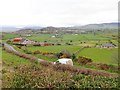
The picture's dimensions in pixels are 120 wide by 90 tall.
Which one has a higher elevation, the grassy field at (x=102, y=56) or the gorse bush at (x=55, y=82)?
the gorse bush at (x=55, y=82)

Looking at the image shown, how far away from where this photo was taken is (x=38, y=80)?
9.69m

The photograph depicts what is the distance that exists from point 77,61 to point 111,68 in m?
3.50

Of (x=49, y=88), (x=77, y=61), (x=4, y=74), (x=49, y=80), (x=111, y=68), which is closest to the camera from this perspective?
(x=49, y=88)

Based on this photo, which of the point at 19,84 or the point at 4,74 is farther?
the point at 4,74

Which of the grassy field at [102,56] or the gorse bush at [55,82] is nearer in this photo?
the gorse bush at [55,82]

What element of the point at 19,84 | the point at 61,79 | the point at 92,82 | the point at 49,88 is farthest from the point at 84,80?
the point at 19,84

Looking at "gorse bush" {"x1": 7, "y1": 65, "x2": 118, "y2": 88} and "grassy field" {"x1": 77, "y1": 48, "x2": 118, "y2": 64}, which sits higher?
"gorse bush" {"x1": 7, "y1": 65, "x2": 118, "y2": 88}

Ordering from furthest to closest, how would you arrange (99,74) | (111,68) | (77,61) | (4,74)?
(77,61) < (111,68) < (99,74) < (4,74)

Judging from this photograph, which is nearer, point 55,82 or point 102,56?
point 55,82

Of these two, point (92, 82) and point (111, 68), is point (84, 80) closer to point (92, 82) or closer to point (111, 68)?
point (92, 82)

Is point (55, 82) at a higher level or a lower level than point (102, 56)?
higher

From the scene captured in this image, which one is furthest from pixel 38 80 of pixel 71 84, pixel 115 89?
pixel 115 89

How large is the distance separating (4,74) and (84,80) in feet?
14.1

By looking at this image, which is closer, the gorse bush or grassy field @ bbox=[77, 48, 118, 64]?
the gorse bush
